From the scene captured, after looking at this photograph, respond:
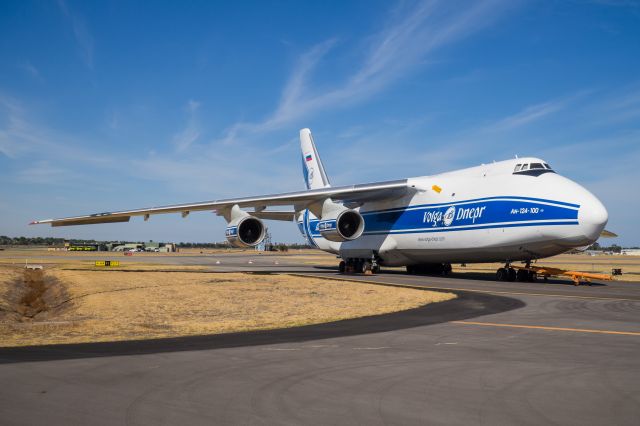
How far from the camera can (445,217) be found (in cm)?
2480

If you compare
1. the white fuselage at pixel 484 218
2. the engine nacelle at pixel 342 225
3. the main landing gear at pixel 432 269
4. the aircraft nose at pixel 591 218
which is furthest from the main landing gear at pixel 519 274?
the engine nacelle at pixel 342 225

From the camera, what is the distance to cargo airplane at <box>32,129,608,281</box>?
67.4 feet

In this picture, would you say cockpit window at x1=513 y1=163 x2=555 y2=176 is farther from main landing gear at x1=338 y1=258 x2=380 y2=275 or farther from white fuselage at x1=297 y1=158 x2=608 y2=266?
main landing gear at x1=338 y1=258 x2=380 y2=275

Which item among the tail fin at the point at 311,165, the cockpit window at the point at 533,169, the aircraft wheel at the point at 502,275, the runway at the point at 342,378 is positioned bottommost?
the runway at the point at 342,378

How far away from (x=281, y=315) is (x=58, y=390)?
699cm

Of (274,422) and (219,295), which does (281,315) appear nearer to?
(219,295)

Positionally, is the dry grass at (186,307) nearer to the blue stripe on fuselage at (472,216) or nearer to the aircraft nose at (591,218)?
the blue stripe on fuselage at (472,216)

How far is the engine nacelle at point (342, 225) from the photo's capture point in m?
26.7

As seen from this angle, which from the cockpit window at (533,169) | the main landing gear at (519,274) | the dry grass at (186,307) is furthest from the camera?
the main landing gear at (519,274)

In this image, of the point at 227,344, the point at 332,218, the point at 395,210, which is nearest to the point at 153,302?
the point at 227,344

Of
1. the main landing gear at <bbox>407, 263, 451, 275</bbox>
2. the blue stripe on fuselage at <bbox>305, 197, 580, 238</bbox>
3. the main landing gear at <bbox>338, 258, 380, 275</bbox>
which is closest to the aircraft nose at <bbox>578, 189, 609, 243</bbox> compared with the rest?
the blue stripe on fuselage at <bbox>305, 197, 580, 238</bbox>

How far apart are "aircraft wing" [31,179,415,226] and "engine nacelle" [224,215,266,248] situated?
955mm

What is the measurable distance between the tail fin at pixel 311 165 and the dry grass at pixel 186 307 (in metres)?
15.9

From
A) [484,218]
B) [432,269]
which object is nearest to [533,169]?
[484,218]
